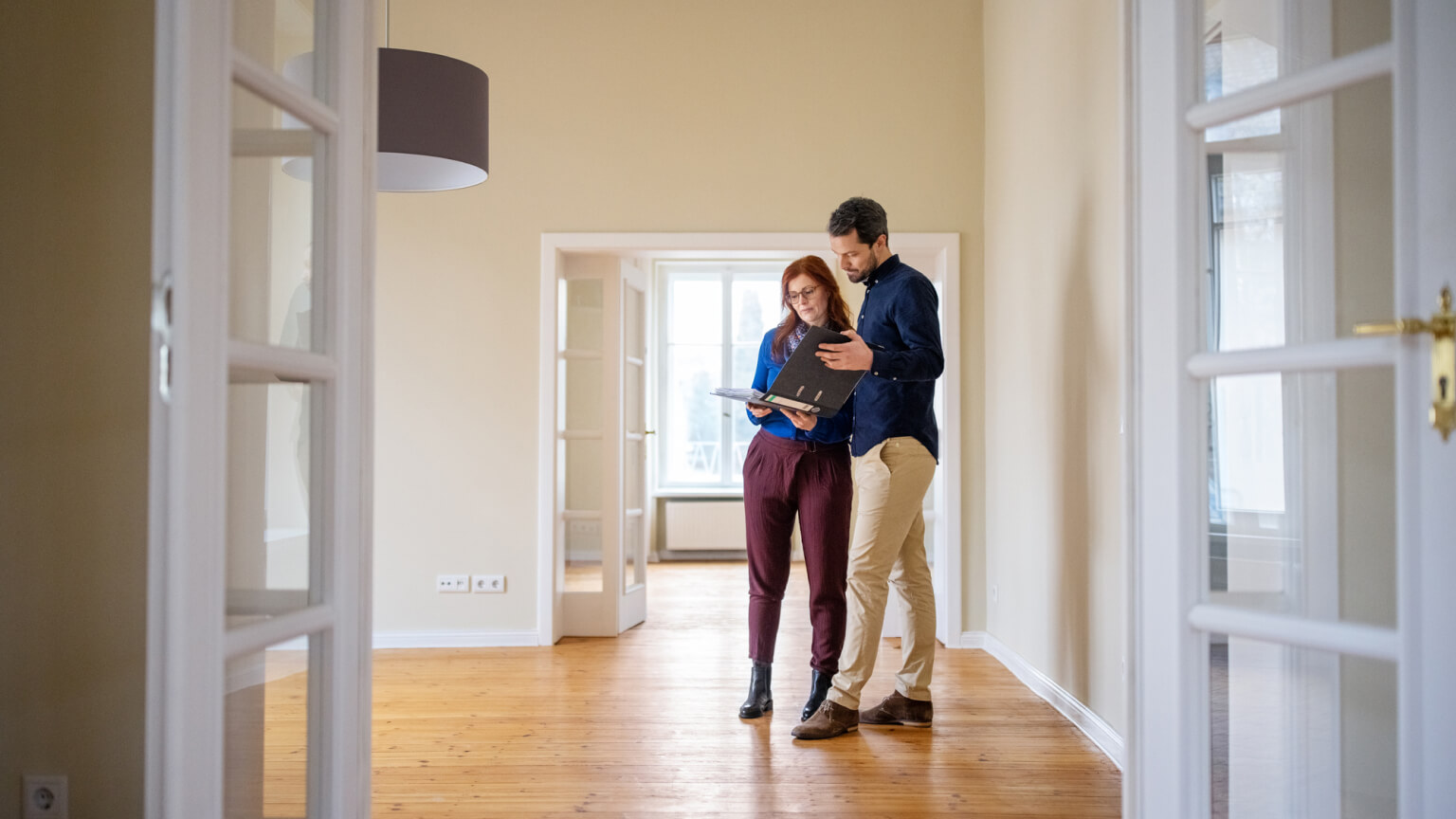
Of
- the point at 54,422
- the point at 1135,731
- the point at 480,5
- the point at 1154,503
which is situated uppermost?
the point at 480,5

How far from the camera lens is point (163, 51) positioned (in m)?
1.26

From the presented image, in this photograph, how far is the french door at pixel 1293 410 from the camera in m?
1.27

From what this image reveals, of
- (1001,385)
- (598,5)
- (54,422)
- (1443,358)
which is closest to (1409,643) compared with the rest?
(1443,358)

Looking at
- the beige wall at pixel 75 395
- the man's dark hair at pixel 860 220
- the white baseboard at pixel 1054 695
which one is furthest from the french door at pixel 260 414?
the white baseboard at pixel 1054 695

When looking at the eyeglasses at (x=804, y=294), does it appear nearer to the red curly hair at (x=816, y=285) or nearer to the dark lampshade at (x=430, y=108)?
the red curly hair at (x=816, y=285)

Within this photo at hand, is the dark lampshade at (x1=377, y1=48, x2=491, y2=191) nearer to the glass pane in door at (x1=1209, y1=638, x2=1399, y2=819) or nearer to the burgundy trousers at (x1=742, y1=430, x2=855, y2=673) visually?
the burgundy trousers at (x1=742, y1=430, x2=855, y2=673)

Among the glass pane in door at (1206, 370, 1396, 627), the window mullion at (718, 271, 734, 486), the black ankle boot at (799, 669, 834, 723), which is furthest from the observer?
the window mullion at (718, 271, 734, 486)

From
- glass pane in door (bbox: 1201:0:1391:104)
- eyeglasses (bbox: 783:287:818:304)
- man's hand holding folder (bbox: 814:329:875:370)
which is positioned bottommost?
man's hand holding folder (bbox: 814:329:875:370)

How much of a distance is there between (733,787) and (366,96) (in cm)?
194

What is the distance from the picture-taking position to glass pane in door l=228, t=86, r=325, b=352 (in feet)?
4.60

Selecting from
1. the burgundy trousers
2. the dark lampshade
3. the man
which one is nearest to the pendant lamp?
the dark lampshade

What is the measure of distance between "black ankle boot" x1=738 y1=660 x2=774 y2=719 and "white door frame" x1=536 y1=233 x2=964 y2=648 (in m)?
1.50

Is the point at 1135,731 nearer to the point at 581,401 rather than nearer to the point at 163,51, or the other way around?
the point at 163,51

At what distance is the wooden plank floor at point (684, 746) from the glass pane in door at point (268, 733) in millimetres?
883
